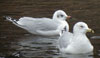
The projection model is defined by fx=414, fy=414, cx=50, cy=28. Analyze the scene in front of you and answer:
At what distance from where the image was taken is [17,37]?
14078mm

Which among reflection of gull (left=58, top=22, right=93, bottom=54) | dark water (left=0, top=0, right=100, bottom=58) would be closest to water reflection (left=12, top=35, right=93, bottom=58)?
dark water (left=0, top=0, right=100, bottom=58)

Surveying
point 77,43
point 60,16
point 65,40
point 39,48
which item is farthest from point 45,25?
point 77,43

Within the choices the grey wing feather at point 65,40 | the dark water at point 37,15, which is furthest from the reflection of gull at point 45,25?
the grey wing feather at point 65,40

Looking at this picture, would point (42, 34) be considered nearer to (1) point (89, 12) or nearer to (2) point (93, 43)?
(2) point (93, 43)

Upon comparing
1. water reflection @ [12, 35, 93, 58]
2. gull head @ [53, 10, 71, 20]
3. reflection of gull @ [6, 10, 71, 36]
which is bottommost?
water reflection @ [12, 35, 93, 58]

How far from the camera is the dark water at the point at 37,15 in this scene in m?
12.0

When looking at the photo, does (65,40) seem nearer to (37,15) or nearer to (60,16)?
(60,16)

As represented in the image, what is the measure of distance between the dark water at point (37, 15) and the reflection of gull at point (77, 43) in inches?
8.3

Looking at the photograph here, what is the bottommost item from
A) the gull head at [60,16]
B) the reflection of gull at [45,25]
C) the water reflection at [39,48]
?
the water reflection at [39,48]

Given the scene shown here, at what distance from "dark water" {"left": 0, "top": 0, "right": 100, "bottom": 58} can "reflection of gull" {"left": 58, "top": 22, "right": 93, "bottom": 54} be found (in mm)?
210

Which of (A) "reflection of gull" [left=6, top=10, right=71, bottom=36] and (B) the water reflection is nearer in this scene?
(B) the water reflection

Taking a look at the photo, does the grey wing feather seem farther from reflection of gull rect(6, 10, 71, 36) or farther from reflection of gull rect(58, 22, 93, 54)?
reflection of gull rect(6, 10, 71, 36)

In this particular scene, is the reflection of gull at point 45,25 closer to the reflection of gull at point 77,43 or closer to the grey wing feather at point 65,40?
the grey wing feather at point 65,40

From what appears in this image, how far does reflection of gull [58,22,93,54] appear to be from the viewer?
11.6m
